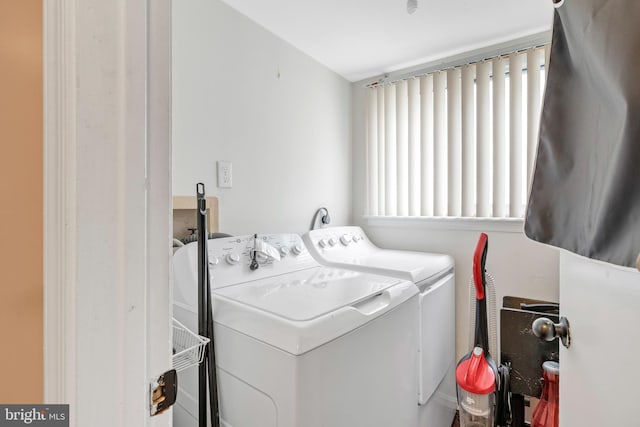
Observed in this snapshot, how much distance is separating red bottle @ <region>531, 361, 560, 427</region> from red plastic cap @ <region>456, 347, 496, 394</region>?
0.68 ft

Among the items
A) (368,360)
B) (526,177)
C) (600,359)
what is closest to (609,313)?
(600,359)

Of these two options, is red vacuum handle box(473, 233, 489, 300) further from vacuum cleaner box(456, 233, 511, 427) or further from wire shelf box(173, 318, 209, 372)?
wire shelf box(173, 318, 209, 372)

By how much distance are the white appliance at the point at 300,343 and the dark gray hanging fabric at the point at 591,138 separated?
0.57m

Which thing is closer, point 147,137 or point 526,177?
point 147,137

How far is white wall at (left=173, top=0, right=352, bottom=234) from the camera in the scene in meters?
1.43

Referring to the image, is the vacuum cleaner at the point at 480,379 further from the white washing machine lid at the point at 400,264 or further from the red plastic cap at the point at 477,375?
the white washing machine lid at the point at 400,264

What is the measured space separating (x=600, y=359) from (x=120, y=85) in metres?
0.95

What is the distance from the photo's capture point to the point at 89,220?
15.7 inches

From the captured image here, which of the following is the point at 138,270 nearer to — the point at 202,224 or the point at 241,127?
the point at 202,224

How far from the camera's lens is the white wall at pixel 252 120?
143cm

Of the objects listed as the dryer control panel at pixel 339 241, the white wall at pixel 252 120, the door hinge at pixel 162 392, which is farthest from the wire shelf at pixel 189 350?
the dryer control panel at pixel 339 241

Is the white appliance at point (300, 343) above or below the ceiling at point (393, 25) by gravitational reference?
below

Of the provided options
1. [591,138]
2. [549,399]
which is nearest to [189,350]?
[591,138]

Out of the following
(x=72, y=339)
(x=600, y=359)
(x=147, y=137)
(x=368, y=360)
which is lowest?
(x=368, y=360)
